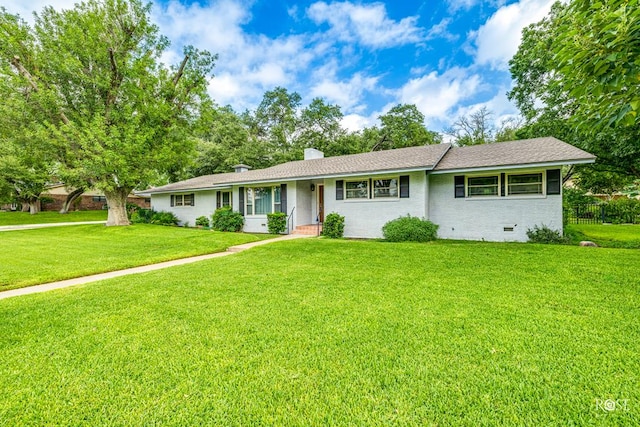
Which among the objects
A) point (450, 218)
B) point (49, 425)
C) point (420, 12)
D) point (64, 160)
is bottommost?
point (49, 425)

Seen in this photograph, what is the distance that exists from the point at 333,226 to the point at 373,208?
1876mm

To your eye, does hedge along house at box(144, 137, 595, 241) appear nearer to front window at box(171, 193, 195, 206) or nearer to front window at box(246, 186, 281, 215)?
front window at box(246, 186, 281, 215)

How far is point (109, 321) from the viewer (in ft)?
12.0

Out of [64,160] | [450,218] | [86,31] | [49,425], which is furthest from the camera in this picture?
[64,160]

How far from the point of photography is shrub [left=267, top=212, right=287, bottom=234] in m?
13.9

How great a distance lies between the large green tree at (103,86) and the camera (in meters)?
15.3

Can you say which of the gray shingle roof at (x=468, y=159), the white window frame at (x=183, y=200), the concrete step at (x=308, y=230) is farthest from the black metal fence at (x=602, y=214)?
the white window frame at (x=183, y=200)

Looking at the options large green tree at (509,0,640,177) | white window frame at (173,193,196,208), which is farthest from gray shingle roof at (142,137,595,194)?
white window frame at (173,193,196,208)

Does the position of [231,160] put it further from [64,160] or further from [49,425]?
[49,425]

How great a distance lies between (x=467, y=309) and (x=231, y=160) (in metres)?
25.8

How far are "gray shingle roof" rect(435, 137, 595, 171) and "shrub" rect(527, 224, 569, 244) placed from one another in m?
2.35

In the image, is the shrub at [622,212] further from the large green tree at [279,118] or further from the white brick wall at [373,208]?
the large green tree at [279,118]

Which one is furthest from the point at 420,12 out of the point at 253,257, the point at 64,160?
the point at 64,160

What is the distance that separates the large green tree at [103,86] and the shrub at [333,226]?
35.0ft
